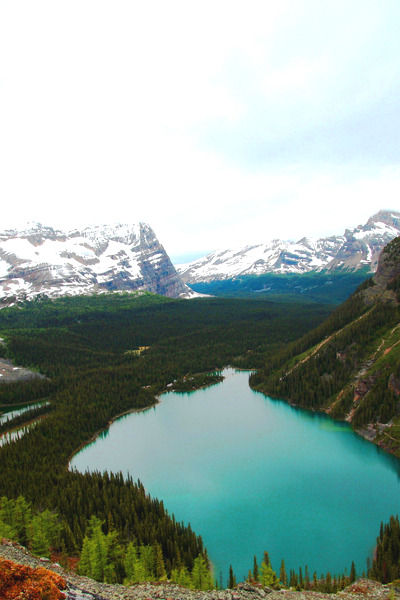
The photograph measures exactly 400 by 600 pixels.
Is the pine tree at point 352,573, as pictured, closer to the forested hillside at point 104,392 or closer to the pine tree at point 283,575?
the pine tree at point 283,575

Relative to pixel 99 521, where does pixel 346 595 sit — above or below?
above

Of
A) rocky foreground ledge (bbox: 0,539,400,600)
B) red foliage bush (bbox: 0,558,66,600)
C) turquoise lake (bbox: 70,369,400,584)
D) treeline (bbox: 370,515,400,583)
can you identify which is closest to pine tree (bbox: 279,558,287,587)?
turquoise lake (bbox: 70,369,400,584)

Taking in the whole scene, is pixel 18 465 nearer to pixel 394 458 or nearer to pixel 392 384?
pixel 394 458

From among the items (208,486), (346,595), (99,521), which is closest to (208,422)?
(208,486)

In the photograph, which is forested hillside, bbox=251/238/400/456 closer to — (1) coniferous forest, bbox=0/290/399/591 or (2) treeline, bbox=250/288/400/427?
(2) treeline, bbox=250/288/400/427

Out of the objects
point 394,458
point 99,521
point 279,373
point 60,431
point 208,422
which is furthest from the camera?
point 279,373

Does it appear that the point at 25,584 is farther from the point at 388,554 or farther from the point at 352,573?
the point at 388,554
